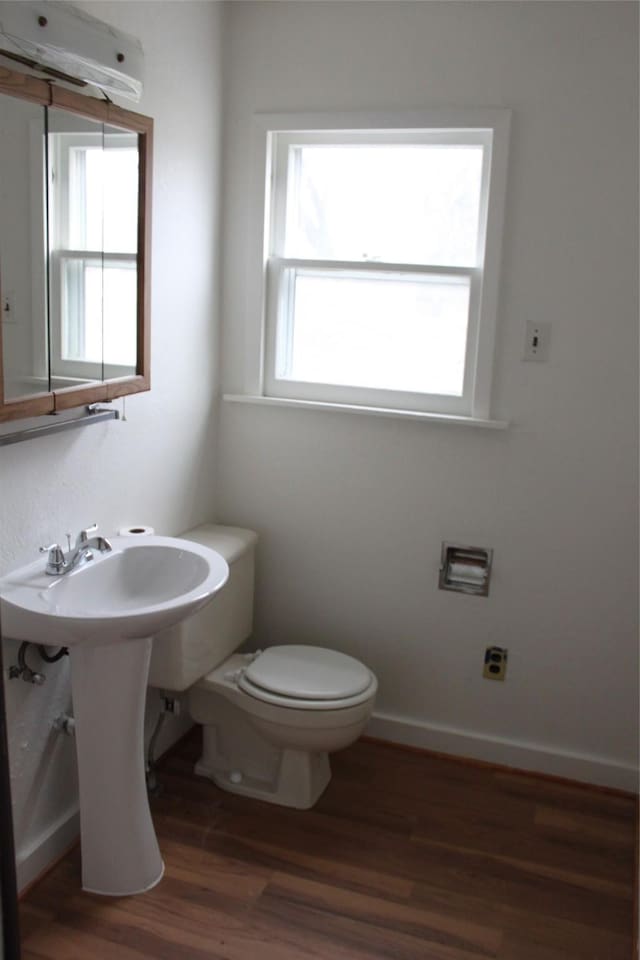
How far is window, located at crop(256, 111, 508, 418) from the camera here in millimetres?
2766

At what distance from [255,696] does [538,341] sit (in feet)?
4.37

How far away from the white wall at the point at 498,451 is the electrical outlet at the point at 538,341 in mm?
27

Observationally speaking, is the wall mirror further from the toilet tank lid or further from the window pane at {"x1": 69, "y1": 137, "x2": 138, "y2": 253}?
the toilet tank lid

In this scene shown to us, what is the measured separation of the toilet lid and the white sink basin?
472 mm

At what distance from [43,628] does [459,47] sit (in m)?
1.98

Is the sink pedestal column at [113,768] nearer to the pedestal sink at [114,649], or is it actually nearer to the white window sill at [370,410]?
the pedestal sink at [114,649]

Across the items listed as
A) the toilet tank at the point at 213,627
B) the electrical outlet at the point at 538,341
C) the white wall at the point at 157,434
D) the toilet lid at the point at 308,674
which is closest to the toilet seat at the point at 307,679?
the toilet lid at the point at 308,674

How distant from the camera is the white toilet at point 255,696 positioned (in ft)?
8.45

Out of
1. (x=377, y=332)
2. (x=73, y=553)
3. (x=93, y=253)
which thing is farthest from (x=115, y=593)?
(x=377, y=332)

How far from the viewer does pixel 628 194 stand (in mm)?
2551

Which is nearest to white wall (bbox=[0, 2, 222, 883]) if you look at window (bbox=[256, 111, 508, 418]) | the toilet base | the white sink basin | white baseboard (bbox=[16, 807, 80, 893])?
white baseboard (bbox=[16, 807, 80, 893])

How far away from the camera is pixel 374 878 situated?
2.43m

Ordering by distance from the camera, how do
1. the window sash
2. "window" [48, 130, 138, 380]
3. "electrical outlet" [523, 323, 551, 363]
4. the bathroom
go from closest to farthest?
"window" [48, 130, 138, 380] → the bathroom → "electrical outlet" [523, 323, 551, 363] → the window sash

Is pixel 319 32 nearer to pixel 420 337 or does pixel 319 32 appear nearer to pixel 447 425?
pixel 420 337
